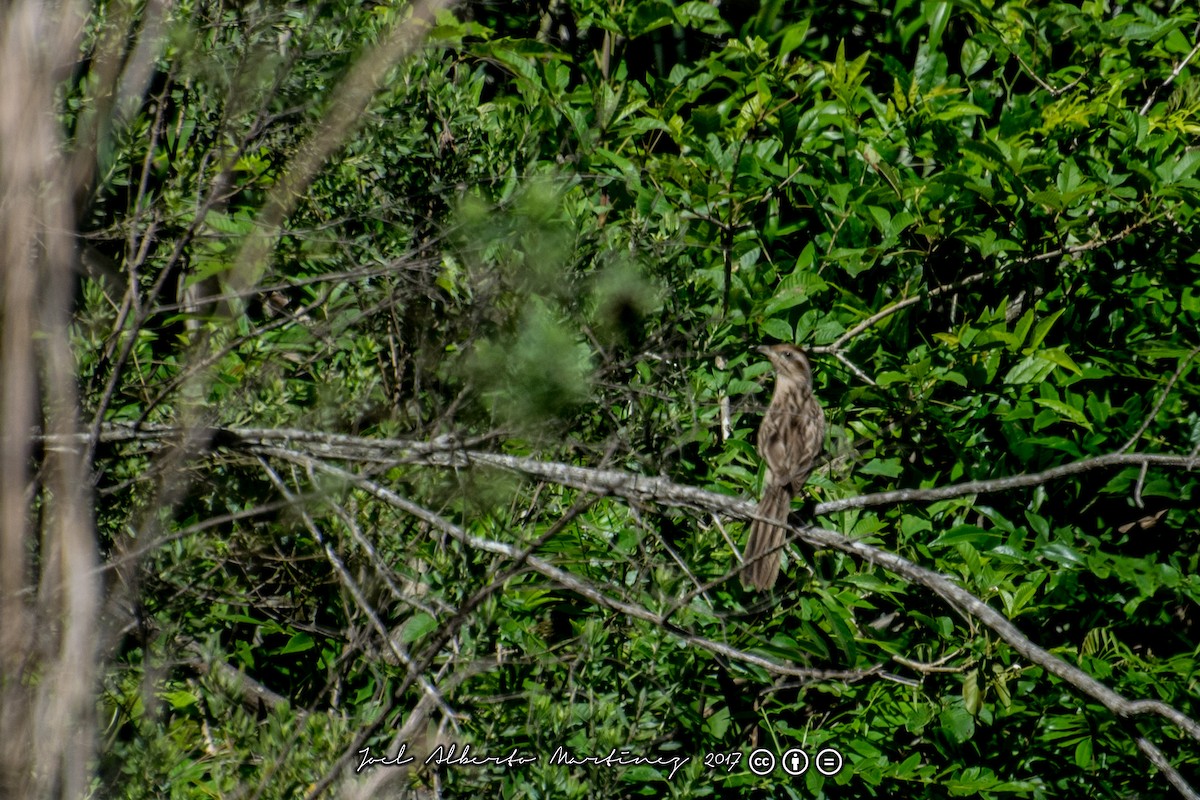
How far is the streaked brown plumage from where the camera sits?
187 inches

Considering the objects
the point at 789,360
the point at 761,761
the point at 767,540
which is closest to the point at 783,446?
the point at 789,360

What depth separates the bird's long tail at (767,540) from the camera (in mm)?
4656

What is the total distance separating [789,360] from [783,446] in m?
0.45

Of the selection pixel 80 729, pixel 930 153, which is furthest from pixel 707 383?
pixel 80 729

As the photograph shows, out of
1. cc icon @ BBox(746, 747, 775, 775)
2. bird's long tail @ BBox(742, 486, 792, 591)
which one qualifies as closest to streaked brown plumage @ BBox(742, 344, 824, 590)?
bird's long tail @ BBox(742, 486, 792, 591)

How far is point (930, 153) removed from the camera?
568 centimetres

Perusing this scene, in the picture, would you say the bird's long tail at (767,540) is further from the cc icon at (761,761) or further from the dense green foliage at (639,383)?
the cc icon at (761,761)

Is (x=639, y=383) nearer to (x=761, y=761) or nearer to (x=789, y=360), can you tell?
(x=789, y=360)

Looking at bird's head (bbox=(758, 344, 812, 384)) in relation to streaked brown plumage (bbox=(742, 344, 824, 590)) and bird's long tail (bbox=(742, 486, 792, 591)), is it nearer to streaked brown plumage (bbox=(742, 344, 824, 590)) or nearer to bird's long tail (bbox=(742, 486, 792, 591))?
streaked brown plumage (bbox=(742, 344, 824, 590))

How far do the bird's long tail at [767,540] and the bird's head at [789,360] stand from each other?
0.70m

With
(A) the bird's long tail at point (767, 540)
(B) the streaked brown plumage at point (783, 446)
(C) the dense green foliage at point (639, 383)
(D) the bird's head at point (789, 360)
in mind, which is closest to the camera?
(C) the dense green foliage at point (639, 383)

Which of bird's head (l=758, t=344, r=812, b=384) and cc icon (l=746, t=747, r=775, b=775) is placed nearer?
cc icon (l=746, t=747, r=775, b=775)

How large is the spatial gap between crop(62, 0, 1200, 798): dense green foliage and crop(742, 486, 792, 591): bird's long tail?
0.36ft

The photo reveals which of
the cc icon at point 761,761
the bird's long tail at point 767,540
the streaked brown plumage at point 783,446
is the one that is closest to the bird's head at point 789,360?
the streaked brown plumage at point 783,446
